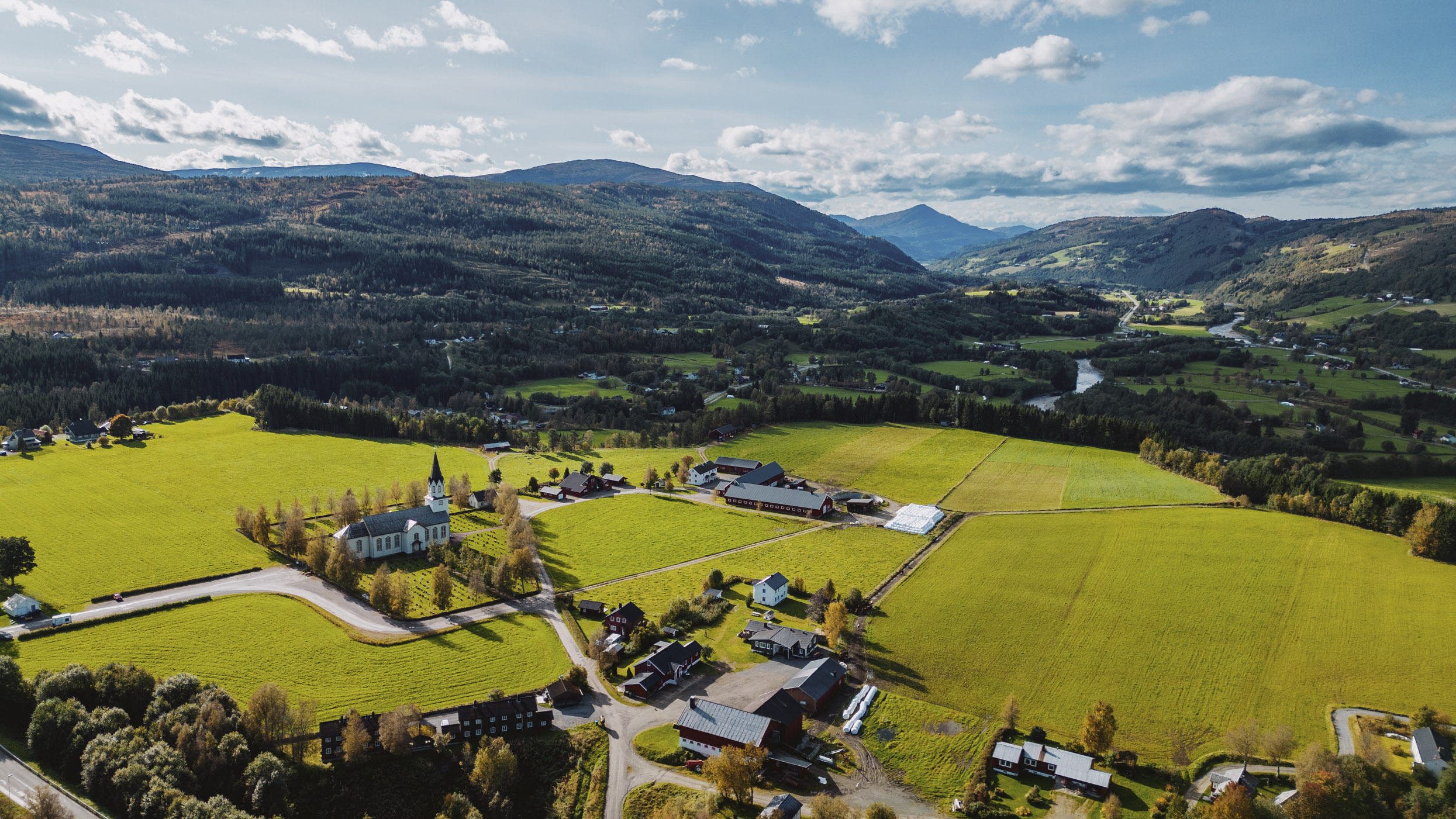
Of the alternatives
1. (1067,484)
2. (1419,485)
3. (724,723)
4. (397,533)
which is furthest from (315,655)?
(1419,485)

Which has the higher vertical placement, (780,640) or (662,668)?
(780,640)

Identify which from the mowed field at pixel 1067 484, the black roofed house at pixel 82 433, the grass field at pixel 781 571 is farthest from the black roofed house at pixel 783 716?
the black roofed house at pixel 82 433

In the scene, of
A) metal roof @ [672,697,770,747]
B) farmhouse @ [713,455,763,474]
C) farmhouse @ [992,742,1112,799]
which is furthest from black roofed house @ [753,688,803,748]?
farmhouse @ [713,455,763,474]

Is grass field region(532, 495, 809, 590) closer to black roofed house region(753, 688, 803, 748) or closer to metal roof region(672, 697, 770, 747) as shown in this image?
metal roof region(672, 697, 770, 747)

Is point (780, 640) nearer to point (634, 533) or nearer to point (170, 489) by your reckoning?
point (634, 533)

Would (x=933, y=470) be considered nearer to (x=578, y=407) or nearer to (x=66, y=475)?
(x=578, y=407)

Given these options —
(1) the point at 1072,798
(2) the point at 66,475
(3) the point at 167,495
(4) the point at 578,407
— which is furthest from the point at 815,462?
(2) the point at 66,475
